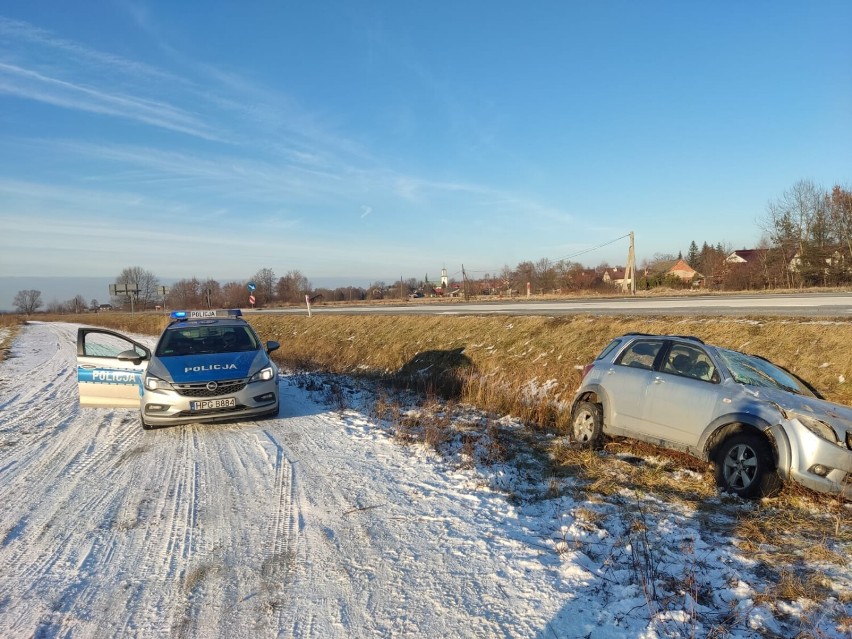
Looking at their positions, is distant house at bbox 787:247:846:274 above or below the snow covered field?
above

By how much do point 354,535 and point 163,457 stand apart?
3.58 metres

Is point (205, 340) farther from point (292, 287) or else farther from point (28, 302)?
point (28, 302)

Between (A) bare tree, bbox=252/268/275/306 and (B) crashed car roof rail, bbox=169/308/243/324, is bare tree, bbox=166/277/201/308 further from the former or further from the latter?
(B) crashed car roof rail, bbox=169/308/243/324

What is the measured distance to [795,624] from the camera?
10.5ft

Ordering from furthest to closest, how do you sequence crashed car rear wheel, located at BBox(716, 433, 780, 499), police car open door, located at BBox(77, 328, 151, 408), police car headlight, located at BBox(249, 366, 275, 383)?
police car open door, located at BBox(77, 328, 151, 408) → police car headlight, located at BBox(249, 366, 275, 383) → crashed car rear wheel, located at BBox(716, 433, 780, 499)

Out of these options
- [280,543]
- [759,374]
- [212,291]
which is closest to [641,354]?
[759,374]

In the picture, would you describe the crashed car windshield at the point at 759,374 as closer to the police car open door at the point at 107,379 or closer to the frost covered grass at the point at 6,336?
the police car open door at the point at 107,379

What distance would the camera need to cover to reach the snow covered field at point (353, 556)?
318 cm

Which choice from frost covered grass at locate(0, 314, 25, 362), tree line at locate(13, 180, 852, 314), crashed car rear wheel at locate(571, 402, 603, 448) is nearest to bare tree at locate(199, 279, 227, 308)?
tree line at locate(13, 180, 852, 314)

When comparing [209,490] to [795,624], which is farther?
[209,490]

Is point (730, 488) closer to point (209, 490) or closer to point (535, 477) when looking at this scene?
point (535, 477)

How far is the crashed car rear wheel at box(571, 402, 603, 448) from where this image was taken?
7.25 meters

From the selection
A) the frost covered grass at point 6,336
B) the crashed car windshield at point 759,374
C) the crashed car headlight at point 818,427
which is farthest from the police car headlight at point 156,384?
the frost covered grass at point 6,336

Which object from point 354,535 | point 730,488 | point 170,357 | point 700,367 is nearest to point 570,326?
point 700,367
